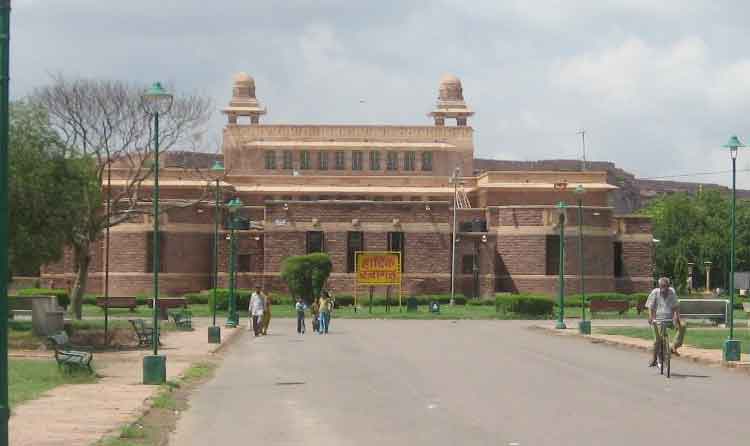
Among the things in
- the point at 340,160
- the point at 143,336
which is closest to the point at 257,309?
the point at 143,336

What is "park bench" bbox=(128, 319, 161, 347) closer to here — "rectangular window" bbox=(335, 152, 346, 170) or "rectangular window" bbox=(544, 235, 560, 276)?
"rectangular window" bbox=(544, 235, 560, 276)

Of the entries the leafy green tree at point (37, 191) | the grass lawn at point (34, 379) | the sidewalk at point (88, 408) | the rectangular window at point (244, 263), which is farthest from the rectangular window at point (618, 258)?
the grass lawn at point (34, 379)

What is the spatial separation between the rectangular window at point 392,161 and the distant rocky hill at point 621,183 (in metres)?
23.0

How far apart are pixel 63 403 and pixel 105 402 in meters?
0.55

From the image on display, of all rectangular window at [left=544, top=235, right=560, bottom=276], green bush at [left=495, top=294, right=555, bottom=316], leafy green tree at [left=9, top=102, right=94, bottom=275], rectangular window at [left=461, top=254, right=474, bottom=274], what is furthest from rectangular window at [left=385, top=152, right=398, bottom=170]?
leafy green tree at [left=9, top=102, right=94, bottom=275]

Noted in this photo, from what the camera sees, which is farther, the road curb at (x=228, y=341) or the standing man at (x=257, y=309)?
the standing man at (x=257, y=309)

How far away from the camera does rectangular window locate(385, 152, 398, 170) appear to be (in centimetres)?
9275

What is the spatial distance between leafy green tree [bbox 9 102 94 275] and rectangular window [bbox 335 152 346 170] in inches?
2345

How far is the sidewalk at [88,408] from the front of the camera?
42.5 feet

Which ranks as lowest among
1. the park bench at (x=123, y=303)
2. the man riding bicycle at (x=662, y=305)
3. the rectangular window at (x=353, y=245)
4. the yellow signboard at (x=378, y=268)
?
the park bench at (x=123, y=303)

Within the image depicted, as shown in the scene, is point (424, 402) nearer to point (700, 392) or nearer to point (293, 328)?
point (700, 392)

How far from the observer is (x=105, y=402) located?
54.3 ft

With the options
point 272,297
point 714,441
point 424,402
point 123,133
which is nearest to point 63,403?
point 424,402

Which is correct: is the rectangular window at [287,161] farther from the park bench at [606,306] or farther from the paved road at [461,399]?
the paved road at [461,399]
